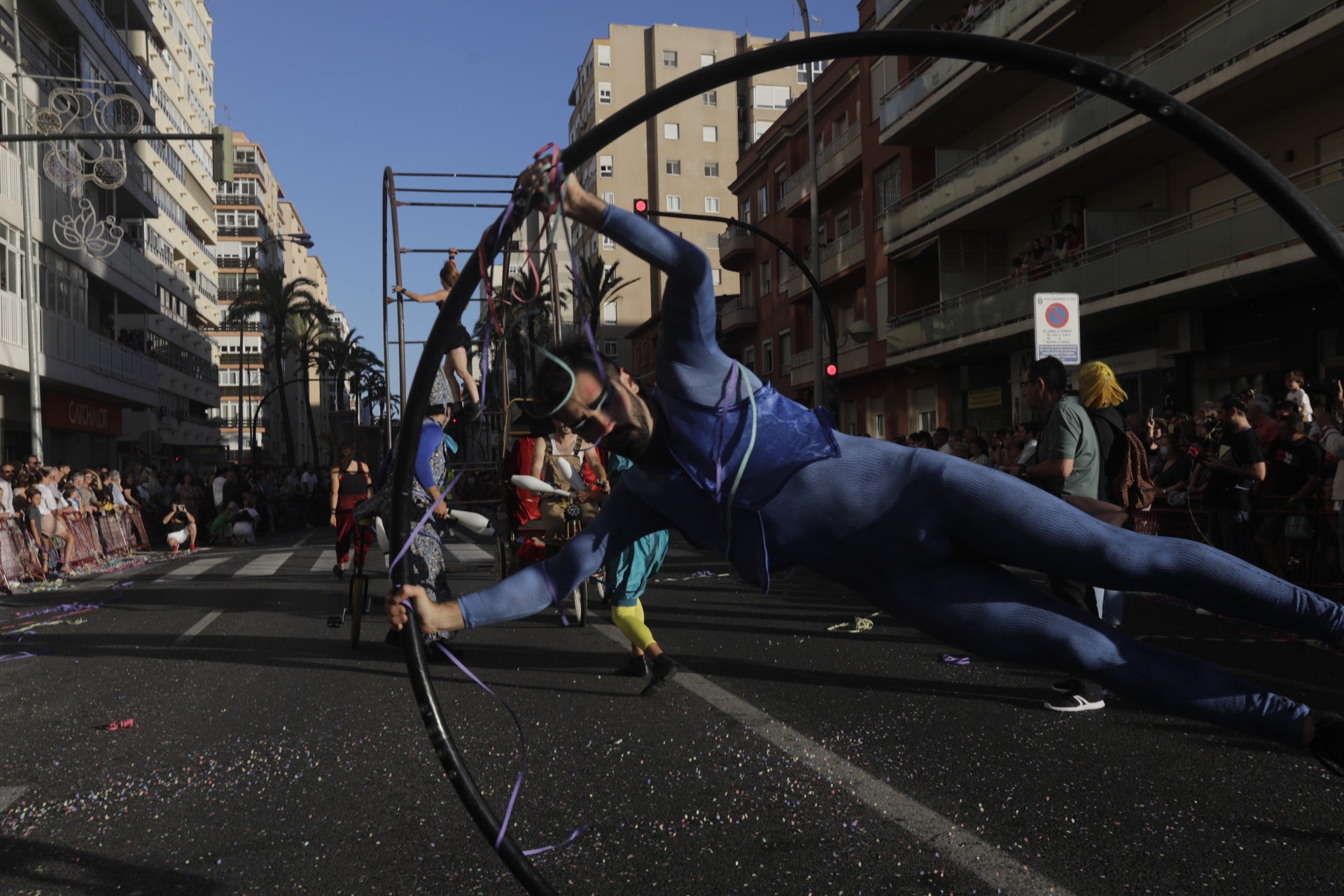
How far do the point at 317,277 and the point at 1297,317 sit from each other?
14828cm

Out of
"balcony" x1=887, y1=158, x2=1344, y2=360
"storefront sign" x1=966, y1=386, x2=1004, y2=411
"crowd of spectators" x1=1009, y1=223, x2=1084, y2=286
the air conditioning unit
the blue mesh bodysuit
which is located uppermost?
"crowd of spectators" x1=1009, y1=223, x2=1084, y2=286

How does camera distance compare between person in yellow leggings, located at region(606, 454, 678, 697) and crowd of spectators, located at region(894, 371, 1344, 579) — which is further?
crowd of spectators, located at region(894, 371, 1344, 579)

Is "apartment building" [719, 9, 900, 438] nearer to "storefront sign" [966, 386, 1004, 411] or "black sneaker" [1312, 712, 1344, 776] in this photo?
"storefront sign" [966, 386, 1004, 411]

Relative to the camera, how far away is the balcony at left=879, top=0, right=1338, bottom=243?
17.6 m

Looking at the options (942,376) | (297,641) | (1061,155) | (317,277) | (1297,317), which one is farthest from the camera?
(317,277)

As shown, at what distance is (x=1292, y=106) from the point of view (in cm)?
1895

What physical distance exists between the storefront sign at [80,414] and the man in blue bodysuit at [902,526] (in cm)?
3050

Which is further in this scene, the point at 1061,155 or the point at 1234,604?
the point at 1061,155

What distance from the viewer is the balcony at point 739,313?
4947 centimetres

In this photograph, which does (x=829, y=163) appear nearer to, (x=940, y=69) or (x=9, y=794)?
(x=940, y=69)

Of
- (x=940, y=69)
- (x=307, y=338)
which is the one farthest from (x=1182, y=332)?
A: (x=307, y=338)

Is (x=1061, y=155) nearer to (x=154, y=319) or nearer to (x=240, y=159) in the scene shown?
(x=154, y=319)

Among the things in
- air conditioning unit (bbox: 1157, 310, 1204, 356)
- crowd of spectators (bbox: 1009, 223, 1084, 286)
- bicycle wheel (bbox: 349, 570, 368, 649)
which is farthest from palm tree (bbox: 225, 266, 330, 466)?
bicycle wheel (bbox: 349, 570, 368, 649)

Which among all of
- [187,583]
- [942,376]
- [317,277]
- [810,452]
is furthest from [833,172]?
[317,277]
